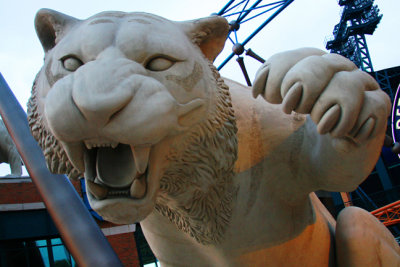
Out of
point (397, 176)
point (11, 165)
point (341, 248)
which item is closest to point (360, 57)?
point (397, 176)

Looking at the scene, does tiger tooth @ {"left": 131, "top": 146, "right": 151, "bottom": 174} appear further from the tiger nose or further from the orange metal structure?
the orange metal structure

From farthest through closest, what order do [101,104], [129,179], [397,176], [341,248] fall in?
[397,176]
[341,248]
[129,179]
[101,104]

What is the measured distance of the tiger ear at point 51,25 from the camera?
1.00 meters

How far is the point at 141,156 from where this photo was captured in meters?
0.78

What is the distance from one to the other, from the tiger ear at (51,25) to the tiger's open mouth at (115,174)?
353 mm

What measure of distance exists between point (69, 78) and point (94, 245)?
517mm

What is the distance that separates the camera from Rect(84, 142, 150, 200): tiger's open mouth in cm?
81

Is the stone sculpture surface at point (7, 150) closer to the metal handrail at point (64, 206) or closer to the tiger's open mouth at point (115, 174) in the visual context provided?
the metal handrail at point (64, 206)

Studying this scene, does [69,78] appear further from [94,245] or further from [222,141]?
[94,245]

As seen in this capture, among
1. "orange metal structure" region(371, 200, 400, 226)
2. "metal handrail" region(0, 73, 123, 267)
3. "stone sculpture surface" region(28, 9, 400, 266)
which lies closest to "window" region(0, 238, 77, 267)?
"orange metal structure" region(371, 200, 400, 226)

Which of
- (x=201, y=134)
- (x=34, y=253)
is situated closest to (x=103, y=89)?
(x=201, y=134)

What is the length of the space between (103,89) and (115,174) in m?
0.19

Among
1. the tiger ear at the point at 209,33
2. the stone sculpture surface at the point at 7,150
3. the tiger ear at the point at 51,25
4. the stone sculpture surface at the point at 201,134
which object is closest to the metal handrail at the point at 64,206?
the stone sculpture surface at the point at 201,134

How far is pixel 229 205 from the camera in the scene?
45.7 inches
